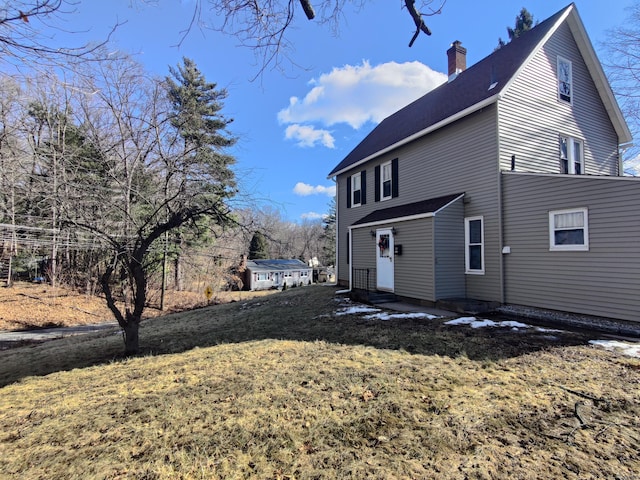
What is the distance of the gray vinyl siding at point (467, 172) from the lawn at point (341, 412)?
3.06 metres

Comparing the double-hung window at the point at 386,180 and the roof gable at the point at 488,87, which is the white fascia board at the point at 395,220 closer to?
the double-hung window at the point at 386,180

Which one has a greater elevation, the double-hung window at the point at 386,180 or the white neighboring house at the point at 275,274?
the double-hung window at the point at 386,180

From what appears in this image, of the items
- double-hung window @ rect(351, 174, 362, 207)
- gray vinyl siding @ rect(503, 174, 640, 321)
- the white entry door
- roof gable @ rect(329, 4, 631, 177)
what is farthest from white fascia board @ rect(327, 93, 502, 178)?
the white entry door

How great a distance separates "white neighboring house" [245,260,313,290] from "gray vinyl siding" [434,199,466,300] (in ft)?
84.4

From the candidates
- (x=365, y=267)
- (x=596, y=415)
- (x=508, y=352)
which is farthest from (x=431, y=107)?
(x=596, y=415)

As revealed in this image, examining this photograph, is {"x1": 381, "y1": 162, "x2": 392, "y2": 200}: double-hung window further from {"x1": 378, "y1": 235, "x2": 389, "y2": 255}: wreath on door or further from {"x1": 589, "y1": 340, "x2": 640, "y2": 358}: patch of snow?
{"x1": 589, "y1": 340, "x2": 640, "y2": 358}: patch of snow

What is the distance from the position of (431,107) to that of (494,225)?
18.1ft

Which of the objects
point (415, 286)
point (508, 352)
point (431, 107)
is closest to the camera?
point (508, 352)

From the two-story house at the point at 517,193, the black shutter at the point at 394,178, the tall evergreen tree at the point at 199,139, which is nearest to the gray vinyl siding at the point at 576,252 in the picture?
the two-story house at the point at 517,193

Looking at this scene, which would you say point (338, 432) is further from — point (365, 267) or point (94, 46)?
point (365, 267)

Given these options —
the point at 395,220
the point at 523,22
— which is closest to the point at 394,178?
the point at 395,220

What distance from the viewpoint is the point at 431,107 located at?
37.7 ft

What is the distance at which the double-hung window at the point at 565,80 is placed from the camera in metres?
9.65

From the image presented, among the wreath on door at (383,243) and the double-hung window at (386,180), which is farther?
the double-hung window at (386,180)
